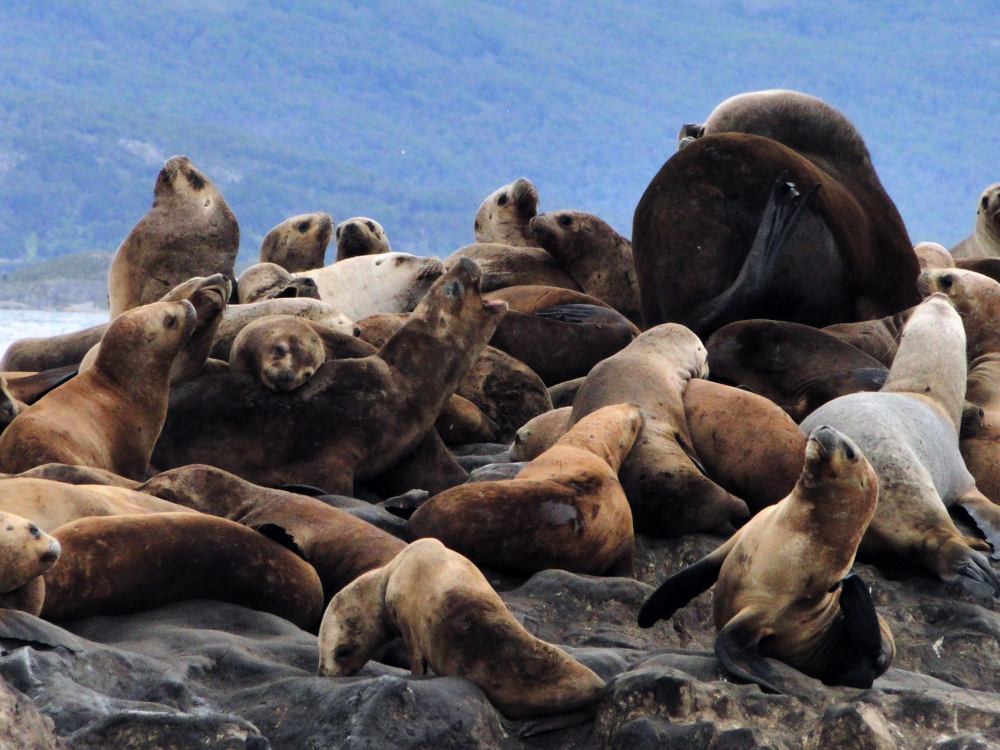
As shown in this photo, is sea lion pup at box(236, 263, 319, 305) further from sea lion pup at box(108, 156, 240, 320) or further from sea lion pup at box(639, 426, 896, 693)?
sea lion pup at box(639, 426, 896, 693)

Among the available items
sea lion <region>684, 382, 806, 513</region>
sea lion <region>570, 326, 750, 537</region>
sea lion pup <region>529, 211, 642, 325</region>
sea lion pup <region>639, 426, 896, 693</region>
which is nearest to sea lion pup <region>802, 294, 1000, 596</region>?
sea lion <region>684, 382, 806, 513</region>

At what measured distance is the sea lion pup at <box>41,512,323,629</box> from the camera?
11.1 feet

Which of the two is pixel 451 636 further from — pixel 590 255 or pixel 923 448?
pixel 590 255

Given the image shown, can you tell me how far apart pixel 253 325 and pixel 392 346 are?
2.25 ft

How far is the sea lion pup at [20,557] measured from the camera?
9.87 feet

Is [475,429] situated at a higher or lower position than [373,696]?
lower

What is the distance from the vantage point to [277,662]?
3219 mm

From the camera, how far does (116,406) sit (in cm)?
532

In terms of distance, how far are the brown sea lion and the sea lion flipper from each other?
3.62m

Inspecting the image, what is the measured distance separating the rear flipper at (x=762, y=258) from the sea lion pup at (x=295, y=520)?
343cm

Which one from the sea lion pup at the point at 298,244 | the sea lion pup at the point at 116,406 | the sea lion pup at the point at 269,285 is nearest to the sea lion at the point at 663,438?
the sea lion pup at the point at 116,406

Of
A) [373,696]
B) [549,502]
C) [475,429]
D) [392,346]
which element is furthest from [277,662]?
[475,429]

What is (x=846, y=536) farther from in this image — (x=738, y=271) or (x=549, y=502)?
(x=738, y=271)

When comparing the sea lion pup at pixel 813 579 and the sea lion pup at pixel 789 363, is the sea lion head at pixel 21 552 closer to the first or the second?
the sea lion pup at pixel 813 579
